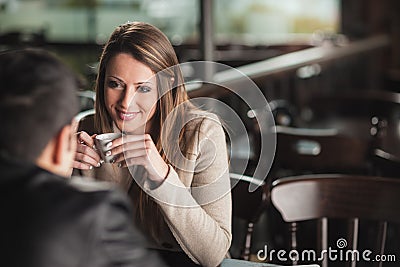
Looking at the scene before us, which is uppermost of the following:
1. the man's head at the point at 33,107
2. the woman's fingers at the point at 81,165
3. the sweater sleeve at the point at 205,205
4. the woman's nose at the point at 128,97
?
the man's head at the point at 33,107

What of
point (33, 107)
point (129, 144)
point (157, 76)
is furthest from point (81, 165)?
point (33, 107)

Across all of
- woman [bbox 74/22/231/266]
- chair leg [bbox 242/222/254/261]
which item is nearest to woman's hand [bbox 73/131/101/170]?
woman [bbox 74/22/231/266]

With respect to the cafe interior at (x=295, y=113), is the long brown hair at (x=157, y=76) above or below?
above

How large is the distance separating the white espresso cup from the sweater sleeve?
0.16m

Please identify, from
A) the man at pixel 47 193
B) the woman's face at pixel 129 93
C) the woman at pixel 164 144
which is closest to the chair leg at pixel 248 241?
the woman at pixel 164 144

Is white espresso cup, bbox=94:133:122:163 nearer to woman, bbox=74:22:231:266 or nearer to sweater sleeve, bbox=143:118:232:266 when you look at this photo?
woman, bbox=74:22:231:266

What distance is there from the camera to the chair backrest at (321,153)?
300 centimetres

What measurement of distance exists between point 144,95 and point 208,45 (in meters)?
2.29

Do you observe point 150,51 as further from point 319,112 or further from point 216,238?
point 319,112

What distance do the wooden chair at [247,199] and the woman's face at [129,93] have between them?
51cm

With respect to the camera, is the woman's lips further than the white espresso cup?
Yes

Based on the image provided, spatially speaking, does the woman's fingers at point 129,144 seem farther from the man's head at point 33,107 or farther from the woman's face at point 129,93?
the man's head at point 33,107

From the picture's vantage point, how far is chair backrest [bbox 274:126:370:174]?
300 cm

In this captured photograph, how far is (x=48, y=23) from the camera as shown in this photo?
8.20m
